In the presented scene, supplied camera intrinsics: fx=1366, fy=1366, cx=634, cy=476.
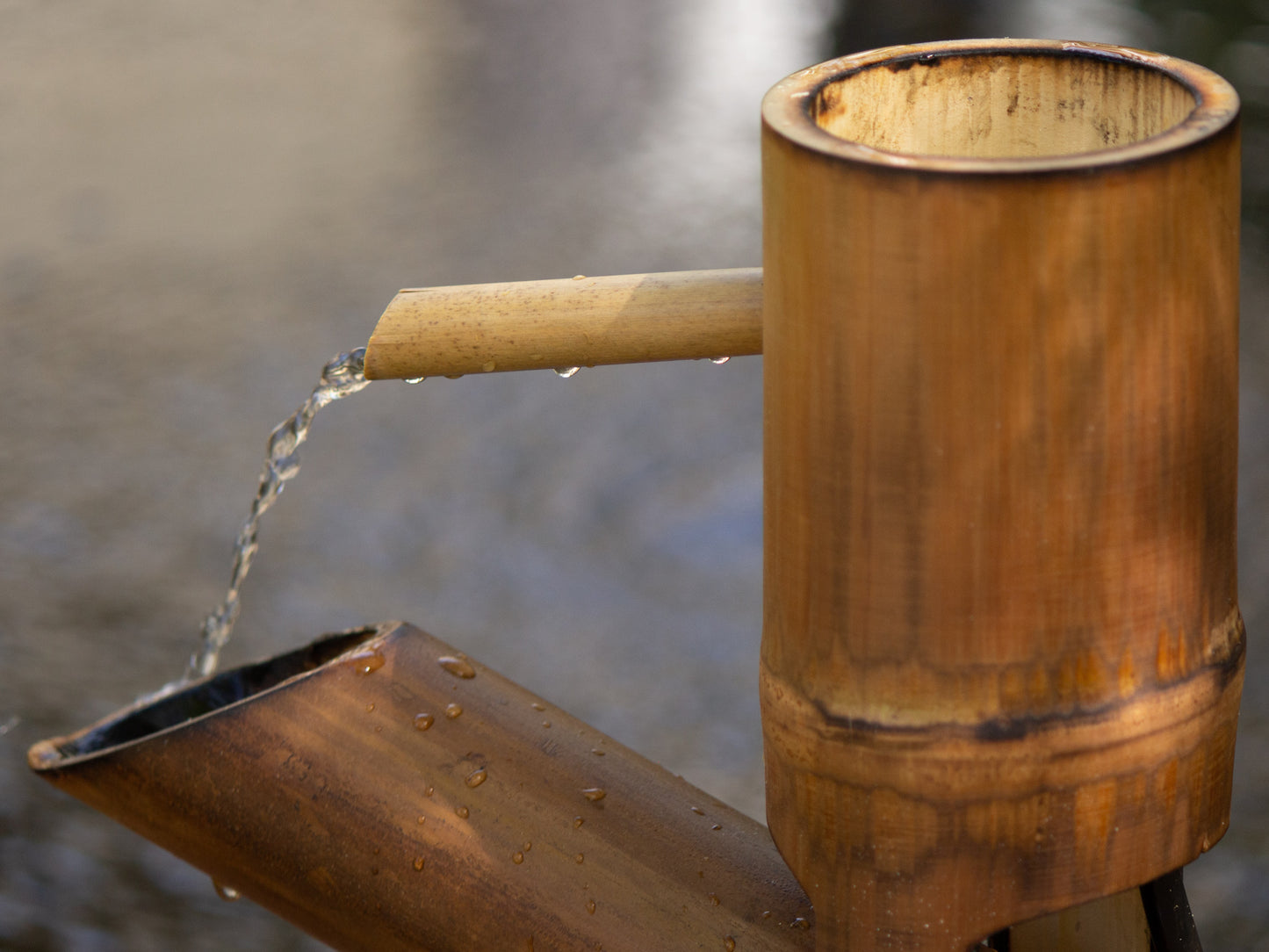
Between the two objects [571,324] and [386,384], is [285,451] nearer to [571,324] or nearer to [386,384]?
[571,324]

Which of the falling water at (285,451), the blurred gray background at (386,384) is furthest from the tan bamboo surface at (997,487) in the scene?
the blurred gray background at (386,384)

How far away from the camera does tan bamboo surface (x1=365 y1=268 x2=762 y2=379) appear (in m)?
0.36

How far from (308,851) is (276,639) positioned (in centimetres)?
102

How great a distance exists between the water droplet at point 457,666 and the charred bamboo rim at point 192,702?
0.8 inches

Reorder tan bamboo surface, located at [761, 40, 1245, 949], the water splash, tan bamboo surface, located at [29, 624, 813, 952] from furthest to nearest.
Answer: the water splash → tan bamboo surface, located at [29, 624, 813, 952] → tan bamboo surface, located at [761, 40, 1245, 949]

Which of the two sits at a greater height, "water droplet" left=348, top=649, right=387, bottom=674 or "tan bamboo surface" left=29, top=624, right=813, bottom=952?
"water droplet" left=348, top=649, right=387, bottom=674

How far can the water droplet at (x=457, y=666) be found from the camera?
42cm

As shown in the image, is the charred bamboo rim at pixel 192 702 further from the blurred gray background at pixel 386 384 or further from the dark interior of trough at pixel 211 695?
the blurred gray background at pixel 386 384

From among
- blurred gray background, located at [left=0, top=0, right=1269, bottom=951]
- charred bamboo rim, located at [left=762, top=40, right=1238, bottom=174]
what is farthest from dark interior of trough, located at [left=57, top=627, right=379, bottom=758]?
blurred gray background, located at [left=0, top=0, right=1269, bottom=951]

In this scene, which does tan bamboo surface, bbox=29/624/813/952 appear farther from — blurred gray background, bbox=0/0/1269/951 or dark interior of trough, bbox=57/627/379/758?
blurred gray background, bbox=0/0/1269/951

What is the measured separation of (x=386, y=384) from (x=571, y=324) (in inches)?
55.9

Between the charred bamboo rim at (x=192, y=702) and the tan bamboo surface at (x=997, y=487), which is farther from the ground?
the tan bamboo surface at (x=997, y=487)

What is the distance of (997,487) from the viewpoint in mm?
292

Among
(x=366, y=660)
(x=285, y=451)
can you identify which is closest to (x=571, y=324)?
(x=366, y=660)
